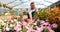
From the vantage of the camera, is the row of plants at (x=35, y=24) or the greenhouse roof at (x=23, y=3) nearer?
the row of plants at (x=35, y=24)

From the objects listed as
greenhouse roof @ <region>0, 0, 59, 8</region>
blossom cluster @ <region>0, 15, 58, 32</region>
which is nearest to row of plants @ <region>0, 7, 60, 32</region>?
blossom cluster @ <region>0, 15, 58, 32</region>

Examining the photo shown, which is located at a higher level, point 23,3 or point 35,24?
point 23,3

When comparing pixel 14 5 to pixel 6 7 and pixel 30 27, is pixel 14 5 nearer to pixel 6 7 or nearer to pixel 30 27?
pixel 6 7

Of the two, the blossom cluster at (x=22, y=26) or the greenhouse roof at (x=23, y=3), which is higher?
the greenhouse roof at (x=23, y=3)

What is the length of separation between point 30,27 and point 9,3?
7.44 ft

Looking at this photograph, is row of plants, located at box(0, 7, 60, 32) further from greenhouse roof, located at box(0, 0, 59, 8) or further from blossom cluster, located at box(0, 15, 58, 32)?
greenhouse roof, located at box(0, 0, 59, 8)

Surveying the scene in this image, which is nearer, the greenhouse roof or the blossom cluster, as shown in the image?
the blossom cluster

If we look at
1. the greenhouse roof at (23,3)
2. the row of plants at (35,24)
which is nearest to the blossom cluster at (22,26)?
the row of plants at (35,24)

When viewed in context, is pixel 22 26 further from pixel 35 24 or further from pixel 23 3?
pixel 23 3

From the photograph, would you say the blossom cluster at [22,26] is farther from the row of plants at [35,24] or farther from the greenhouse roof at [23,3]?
the greenhouse roof at [23,3]

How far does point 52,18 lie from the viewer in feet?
10.3

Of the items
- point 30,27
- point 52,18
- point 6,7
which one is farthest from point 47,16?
point 6,7

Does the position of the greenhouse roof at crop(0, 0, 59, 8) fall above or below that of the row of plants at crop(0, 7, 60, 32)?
above

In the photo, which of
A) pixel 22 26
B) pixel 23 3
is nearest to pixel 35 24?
pixel 22 26
